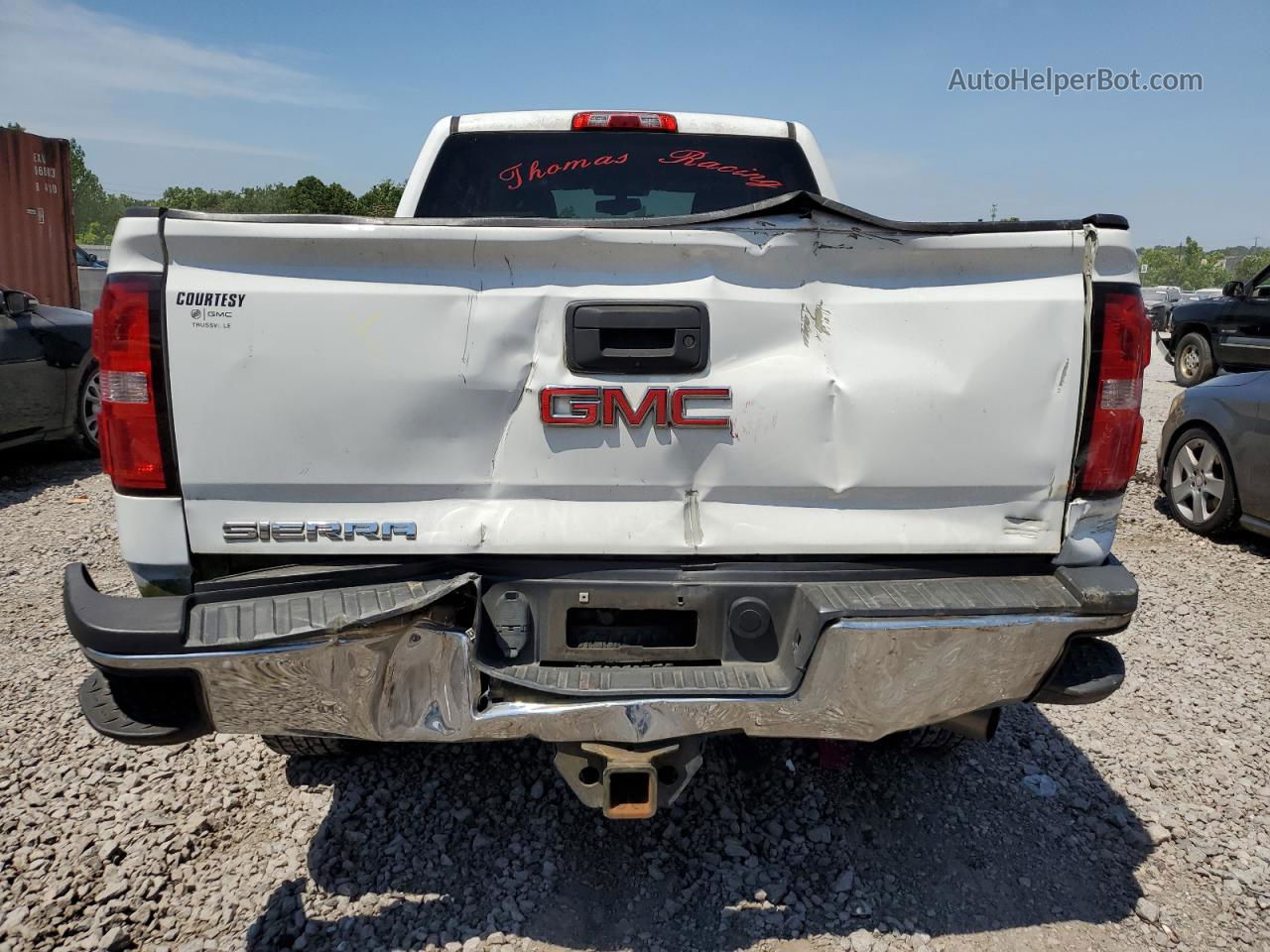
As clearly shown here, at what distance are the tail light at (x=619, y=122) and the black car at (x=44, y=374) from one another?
181 inches

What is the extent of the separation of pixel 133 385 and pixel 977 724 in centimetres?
235

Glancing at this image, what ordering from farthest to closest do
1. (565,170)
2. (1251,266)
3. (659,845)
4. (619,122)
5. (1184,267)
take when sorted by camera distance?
1. (1184,267)
2. (1251,266)
3. (565,170)
4. (619,122)
5. (659,845)

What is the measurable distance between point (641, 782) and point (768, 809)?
892 millimetres

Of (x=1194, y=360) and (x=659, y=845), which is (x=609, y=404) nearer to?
(x=659, y=845)

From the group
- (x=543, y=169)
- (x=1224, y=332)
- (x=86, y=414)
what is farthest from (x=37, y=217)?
(x=1224, y=332)

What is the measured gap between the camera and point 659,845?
285cm

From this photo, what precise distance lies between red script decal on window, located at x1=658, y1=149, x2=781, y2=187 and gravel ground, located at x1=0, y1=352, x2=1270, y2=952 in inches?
94.9

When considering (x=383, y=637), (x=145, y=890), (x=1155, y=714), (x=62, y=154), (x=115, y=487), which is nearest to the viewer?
(x=383, y=637)

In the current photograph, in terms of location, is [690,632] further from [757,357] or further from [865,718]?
[757,357]

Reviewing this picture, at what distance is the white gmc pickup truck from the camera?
2.09 m

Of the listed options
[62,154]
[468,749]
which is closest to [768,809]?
[468,749]

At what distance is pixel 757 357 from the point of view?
221cm

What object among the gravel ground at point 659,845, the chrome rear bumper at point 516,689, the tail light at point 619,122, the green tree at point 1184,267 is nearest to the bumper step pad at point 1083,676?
the chrome rear bumper at point 516,689

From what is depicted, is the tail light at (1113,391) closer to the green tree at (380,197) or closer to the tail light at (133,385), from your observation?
the tail light at (133,385)
